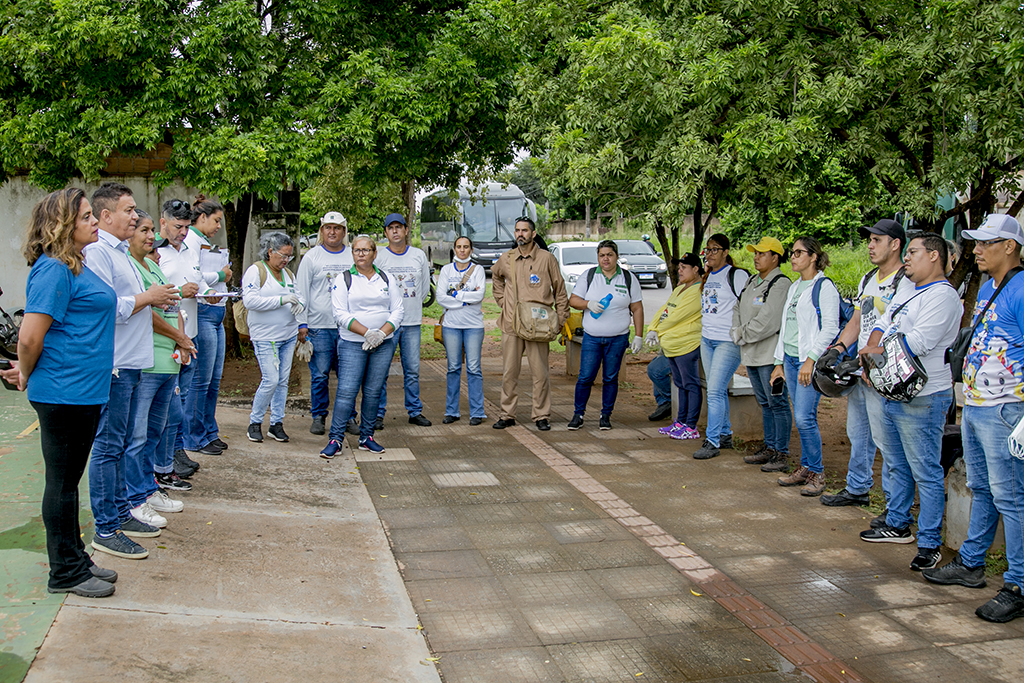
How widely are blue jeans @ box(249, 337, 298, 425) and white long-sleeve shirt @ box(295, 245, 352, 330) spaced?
519mm

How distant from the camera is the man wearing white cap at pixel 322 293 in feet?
25.9

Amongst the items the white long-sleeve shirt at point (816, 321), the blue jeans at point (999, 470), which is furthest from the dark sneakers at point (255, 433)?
the blue jeans at point (999, 470)

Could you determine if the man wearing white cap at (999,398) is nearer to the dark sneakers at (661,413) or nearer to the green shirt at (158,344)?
the green shirt at (158,344)

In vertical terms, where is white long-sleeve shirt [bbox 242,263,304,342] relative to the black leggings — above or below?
above

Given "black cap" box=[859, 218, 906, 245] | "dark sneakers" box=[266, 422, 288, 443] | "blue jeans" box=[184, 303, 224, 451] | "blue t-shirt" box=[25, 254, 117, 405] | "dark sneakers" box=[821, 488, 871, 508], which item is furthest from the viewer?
"dark sneakers" box=[266, 422, 288, 443]

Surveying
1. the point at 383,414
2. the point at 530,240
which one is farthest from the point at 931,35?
the point at 383,414

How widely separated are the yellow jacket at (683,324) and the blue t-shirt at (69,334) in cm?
524

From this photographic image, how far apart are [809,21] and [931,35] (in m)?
1.12

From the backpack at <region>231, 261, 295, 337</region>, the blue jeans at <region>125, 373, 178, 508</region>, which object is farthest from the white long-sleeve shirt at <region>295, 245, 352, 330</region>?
the blue jeans at <region>125, 373, 178, 508</region>

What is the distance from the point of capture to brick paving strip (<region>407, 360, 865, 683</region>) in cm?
393

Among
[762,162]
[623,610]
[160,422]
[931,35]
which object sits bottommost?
[623,610]

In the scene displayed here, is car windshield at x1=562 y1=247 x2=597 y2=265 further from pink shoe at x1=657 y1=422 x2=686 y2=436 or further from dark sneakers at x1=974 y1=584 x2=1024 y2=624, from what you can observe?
dark sneakers at x1=974 y1=584 x2=1024 y2=624

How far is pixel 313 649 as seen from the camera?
151 inches

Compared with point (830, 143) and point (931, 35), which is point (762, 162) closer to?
point (830, 143)
